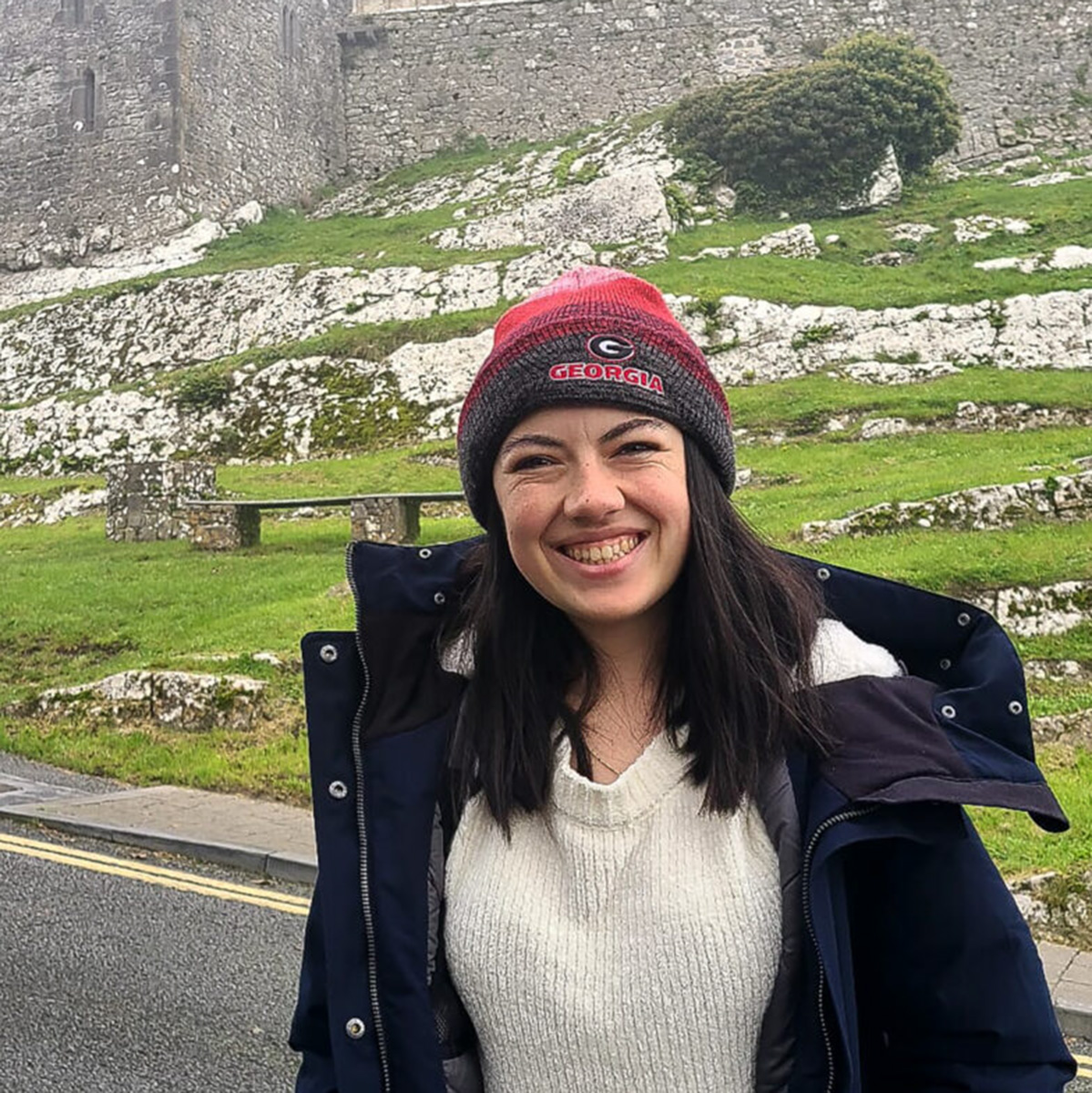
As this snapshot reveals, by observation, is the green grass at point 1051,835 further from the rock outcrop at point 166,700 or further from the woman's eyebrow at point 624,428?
the rock outcrop at point 166,700

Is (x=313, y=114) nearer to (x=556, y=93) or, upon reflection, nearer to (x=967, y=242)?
(x=556, y=93)

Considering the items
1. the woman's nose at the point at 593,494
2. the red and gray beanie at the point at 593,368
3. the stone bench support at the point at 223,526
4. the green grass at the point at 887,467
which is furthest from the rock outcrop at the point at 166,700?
the woman's nose at the point at 593,494

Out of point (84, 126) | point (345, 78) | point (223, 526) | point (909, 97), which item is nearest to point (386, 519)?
point (223, 526)

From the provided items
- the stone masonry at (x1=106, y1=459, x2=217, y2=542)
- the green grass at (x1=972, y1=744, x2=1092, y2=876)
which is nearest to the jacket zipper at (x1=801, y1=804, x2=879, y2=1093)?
the green grass at (x1=972, y1=744, x2=1092, y2=876)

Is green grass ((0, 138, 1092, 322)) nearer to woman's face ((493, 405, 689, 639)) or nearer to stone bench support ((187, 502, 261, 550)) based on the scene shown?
stone bench support ((187, 502, 261, 550))

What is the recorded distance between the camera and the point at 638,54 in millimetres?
36531

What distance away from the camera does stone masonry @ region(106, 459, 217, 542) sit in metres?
16.2

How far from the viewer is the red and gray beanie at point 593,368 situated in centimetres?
176

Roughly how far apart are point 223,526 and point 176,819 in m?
8.23

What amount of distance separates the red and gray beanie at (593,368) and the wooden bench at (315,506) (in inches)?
457

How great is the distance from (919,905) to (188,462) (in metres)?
16.1

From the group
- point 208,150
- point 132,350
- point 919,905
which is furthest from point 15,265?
point 919,905

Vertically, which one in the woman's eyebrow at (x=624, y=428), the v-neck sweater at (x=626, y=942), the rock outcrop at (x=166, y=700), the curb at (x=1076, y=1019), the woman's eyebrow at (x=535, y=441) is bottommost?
the rock outcrop at (x=166, y=700)

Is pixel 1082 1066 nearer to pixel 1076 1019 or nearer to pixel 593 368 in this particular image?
pixel 1076 1019
